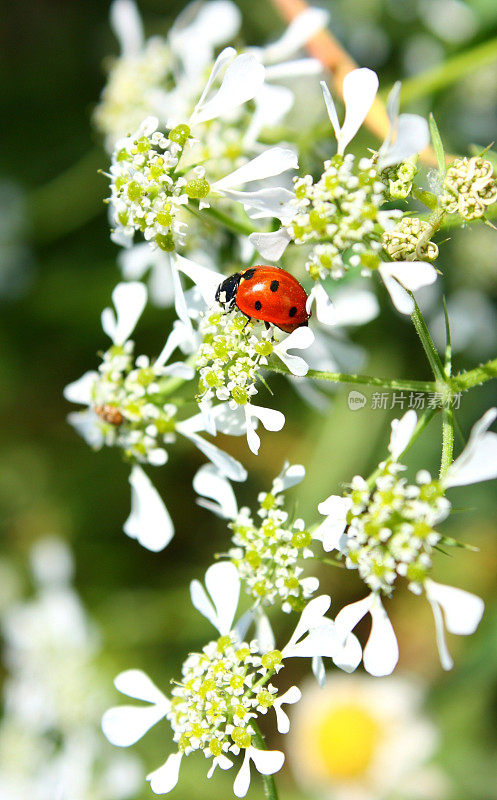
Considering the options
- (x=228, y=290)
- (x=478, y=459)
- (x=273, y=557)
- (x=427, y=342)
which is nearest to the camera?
(x=478, y=459)

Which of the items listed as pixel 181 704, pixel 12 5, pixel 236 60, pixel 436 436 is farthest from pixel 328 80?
pixel 12 5

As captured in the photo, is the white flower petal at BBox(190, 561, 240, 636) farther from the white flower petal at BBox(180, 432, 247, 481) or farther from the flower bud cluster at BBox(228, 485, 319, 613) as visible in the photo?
the white flower petal at BBox(180, 432, 247, 481)

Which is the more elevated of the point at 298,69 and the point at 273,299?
the point at 298,69

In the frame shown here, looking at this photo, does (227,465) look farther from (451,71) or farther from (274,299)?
(451,71)

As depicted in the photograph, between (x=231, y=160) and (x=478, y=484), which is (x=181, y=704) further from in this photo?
(x=478, y=484)

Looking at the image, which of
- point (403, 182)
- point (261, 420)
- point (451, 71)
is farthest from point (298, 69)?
point (261, 420)

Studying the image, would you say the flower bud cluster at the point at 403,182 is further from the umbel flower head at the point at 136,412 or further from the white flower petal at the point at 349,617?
the white flower petal at the point at 349,617
